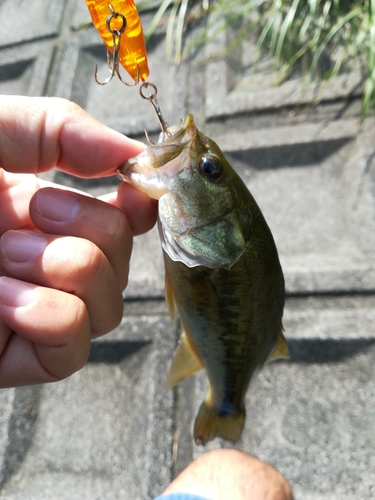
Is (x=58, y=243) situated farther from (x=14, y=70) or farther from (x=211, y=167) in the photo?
(x=14, y=70)

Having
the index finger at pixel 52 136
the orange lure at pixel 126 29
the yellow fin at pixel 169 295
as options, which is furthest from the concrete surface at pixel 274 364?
the orange lure at pixel 126 29

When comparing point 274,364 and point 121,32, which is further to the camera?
point 274,364

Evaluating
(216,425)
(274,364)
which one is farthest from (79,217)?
(274,364)

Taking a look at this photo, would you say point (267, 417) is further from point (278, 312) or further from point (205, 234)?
point (205, 234)

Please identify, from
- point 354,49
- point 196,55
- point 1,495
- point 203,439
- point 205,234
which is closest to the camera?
point 205,234

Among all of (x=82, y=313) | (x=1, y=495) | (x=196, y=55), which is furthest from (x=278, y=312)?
(x=196, y=55)

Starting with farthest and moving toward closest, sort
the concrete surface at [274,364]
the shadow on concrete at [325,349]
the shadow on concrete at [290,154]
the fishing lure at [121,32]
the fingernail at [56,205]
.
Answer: the shadow on concrete at [290,154] < the shadow on concrete at [325,349] < the concrete surface at [274,364] < the fingernail at [56,205] < the fishing lure at [121,32]

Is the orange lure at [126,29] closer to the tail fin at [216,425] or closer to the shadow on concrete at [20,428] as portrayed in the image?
the tail fin at [216,425]
